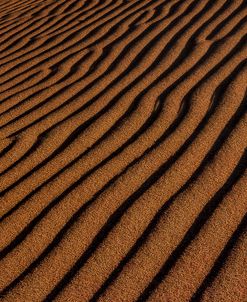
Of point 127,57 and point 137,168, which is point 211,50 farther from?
point 137,168

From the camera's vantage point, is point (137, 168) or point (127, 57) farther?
point (127, 57)

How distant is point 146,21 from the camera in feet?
15.1

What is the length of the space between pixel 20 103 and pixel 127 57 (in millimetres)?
959

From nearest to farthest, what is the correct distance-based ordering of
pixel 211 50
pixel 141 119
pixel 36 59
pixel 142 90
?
1. pixel 141 119
2. pixel 142 90
3. pixel 211 50
4. pixel 36 59

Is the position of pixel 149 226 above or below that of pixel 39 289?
below

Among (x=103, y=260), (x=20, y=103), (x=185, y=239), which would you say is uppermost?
(x=20, y=103)

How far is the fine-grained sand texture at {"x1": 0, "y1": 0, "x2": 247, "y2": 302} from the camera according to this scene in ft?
6.43

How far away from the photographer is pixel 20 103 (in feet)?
11.1

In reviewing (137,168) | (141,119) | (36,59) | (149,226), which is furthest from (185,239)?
(36,59)

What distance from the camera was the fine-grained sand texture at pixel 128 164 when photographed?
1.96 metres

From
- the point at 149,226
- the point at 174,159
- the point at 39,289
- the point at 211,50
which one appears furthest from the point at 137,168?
the point at 211,50

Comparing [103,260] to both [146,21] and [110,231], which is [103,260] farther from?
[146,21]

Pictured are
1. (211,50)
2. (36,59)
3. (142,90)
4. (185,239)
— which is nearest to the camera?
(185,239)

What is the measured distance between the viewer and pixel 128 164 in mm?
2598
